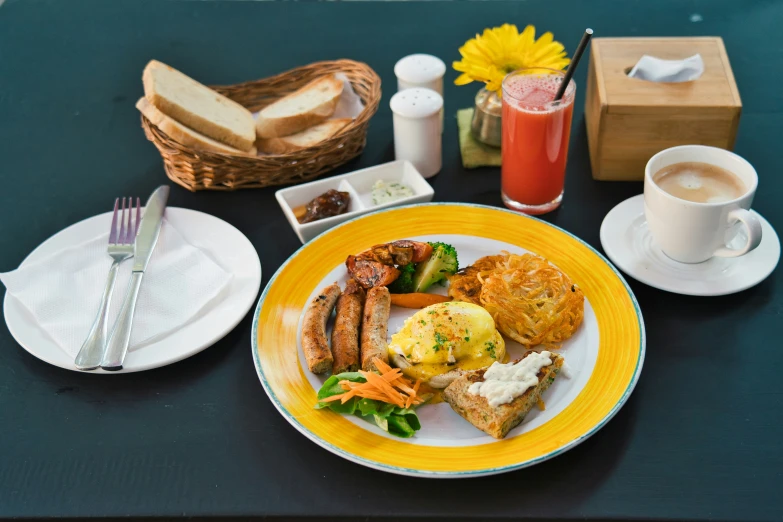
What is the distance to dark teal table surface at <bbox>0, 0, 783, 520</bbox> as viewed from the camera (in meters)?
1.49

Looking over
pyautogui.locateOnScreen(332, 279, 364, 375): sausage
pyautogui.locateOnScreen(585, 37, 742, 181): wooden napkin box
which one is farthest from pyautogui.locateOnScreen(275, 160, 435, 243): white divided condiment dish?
pyautogui.locateOnScreen(585, 37, 742, 181): wooden napkin box

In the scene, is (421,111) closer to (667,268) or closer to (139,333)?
(667,268)

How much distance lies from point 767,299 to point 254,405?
4.24ft

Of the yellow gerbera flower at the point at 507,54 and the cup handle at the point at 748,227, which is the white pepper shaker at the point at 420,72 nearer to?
the yellow gerbera flower at the point at 507,54

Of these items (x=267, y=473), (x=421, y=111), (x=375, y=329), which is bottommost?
(x=267, y=473)

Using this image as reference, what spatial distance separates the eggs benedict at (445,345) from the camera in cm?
165

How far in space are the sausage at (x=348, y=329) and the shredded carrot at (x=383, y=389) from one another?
0.08m

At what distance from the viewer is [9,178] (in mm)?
2467

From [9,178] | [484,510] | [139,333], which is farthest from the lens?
[9,178]

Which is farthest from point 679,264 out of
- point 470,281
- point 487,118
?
point 487,118

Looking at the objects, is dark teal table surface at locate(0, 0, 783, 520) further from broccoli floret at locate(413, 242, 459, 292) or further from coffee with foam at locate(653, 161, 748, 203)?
broccoli floret at locate(413, 242, 459, 292)

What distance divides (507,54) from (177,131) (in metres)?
1.02

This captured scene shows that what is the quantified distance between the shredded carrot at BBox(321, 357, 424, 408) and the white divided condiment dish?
599mm

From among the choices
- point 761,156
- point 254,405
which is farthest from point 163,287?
point 761,156
